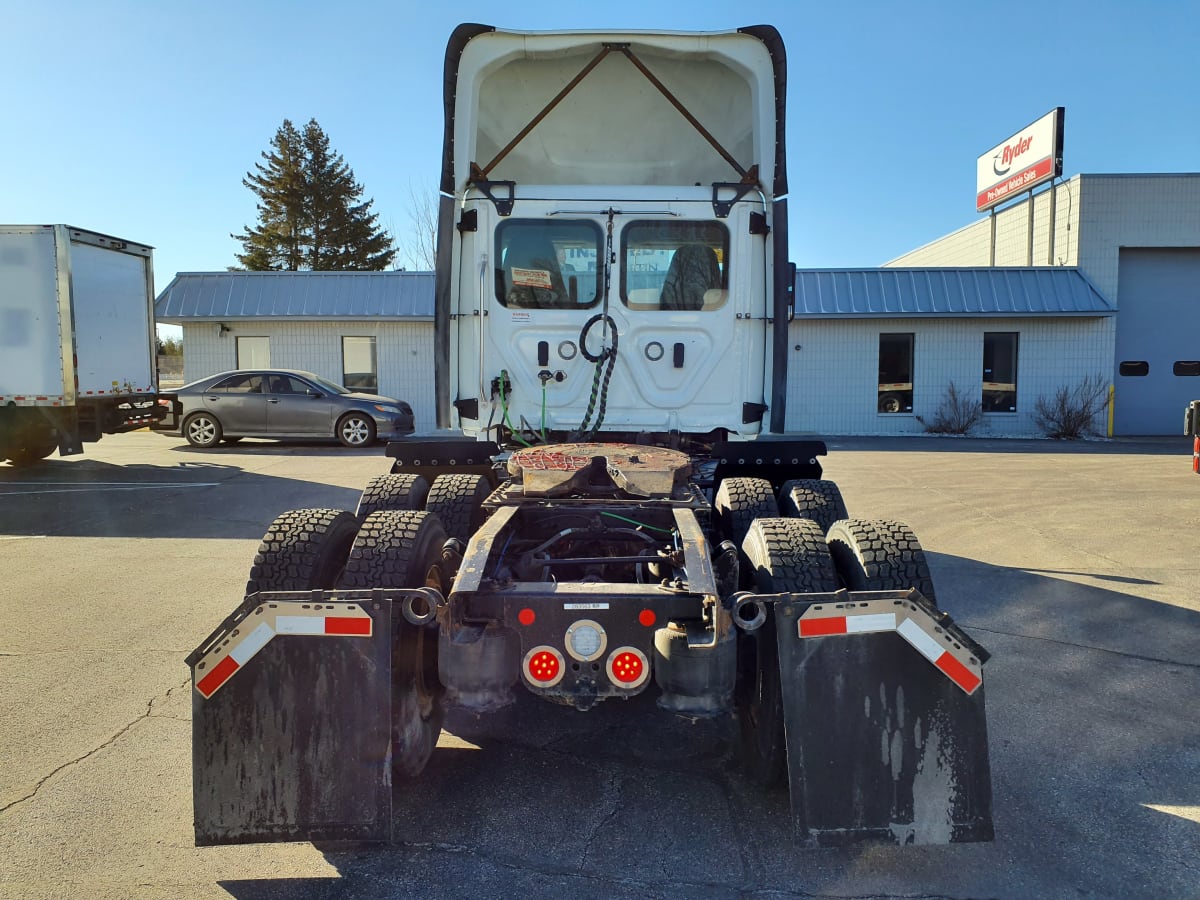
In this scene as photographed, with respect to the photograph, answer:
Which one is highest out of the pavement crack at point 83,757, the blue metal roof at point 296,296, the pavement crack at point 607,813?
the blue metal roof at point 296,296

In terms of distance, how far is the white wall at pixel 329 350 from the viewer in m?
21.0

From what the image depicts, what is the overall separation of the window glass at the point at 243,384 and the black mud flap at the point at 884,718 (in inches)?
630

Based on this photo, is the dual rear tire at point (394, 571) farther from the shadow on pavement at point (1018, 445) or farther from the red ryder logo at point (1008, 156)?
the red ryder logo at point (1008, 156)

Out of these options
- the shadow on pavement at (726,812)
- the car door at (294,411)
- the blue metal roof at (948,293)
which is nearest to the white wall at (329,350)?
the car door at (294,411)

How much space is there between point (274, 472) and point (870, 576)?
1162 centimetres

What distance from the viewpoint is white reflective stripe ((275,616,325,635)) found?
9.23 feet

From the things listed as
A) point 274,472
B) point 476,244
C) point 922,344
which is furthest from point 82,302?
point 922,344

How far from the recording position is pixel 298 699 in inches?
111

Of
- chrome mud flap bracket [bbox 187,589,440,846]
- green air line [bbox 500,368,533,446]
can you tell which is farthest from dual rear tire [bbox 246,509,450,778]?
green air line [bbox 500,368,533,446]

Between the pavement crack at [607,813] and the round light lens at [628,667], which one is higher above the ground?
the round light lens at [628,667]

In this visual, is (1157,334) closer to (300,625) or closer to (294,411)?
(294,411)

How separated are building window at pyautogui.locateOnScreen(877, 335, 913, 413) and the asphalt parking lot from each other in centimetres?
1372

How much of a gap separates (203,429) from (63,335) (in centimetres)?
486

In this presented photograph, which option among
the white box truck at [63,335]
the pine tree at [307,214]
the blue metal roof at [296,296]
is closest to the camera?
the white box truck at [63,335]
